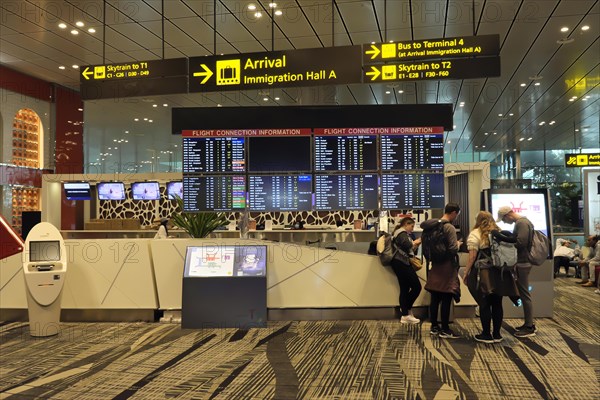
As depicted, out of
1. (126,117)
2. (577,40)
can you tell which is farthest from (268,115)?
(126,117)

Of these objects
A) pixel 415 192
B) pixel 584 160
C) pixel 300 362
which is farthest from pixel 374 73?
pixel 584 160

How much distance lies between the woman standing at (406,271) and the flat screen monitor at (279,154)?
59.3 inches

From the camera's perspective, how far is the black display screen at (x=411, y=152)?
6555mm

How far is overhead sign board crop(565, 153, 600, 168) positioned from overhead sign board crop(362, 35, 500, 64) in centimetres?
1291

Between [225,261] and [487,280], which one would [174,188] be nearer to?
[225,261]

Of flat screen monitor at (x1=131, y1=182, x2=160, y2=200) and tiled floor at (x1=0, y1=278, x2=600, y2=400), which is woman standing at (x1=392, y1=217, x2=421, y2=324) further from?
flat screen monitor at (x1=131, y1=182, x2=160, y2=200)

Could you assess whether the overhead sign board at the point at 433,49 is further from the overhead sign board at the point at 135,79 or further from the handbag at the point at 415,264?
the handbag at the point at 415,264

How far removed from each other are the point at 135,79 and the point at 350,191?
3166 millimetres

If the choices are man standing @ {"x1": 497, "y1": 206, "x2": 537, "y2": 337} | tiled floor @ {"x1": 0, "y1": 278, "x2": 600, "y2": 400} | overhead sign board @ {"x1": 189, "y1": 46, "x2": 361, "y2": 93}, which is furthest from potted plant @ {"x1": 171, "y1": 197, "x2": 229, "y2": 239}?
man standing @ {"x1": 497, "y1": 206, "x2": 537, "y2": 337}

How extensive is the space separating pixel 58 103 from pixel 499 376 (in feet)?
40.4

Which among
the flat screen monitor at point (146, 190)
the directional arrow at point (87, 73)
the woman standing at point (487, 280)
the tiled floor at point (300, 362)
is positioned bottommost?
the tiled floor at point (300, 362)

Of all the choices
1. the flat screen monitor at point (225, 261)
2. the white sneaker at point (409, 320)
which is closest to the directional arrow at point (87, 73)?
the flat screen monitor at point (225, 261)

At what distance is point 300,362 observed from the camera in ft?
15.2

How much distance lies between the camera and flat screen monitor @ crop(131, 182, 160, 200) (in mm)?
12227
